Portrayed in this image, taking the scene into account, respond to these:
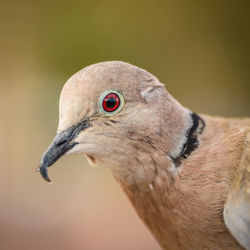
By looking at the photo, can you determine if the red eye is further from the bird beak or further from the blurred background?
the blurred background

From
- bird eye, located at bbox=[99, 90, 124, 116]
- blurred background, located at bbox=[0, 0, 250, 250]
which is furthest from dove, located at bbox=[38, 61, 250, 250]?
blurred background, located at bbox=[0, 0, 250, 250]

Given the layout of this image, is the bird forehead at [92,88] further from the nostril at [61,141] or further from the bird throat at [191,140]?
the bird throat at [191,140]

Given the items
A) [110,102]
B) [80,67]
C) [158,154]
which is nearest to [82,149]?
[110,102]

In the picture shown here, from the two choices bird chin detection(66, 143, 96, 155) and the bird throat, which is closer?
bird chin detection(66, 143, 96, 155)

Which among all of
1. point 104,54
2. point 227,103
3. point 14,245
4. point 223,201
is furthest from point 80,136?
point 227,103

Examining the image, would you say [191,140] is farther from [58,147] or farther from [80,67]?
[80,67]

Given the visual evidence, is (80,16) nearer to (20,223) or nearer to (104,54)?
(104,54)

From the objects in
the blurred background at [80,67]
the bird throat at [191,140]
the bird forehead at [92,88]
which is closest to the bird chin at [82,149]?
the bird forehead at [92,88]
